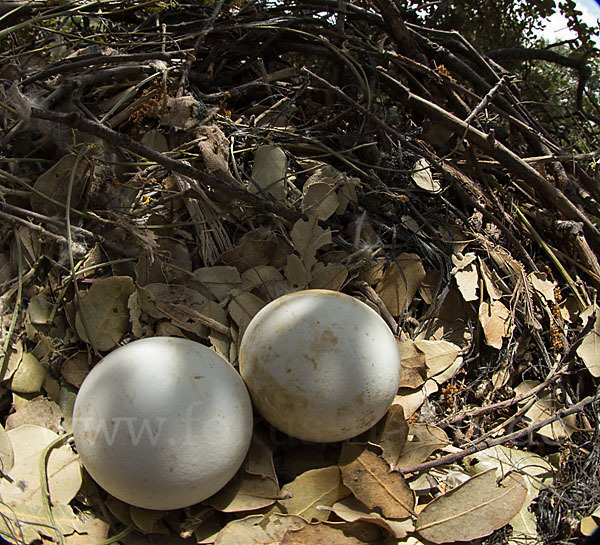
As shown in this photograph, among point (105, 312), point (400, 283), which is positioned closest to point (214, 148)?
point (105, 312)

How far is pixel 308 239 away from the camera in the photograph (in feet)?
5.22

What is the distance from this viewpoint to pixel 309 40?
208 centimetres

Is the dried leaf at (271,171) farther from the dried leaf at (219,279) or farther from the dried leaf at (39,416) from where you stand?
the dried leaf at (39,416)

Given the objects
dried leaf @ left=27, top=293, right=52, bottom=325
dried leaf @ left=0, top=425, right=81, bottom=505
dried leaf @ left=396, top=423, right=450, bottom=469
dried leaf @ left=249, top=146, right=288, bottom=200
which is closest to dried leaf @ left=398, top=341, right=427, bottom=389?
dried leaf @ left=396, top=423, right=450, bottom=469

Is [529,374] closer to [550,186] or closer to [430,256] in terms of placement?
[430,256]

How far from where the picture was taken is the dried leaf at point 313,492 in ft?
4.21

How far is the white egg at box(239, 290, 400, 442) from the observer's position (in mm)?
1266

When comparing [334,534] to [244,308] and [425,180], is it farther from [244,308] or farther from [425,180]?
[425,180]

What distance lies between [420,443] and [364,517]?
250mm

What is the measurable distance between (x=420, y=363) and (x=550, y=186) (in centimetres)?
84

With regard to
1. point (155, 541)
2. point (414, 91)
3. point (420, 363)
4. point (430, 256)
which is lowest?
point (155, 541)

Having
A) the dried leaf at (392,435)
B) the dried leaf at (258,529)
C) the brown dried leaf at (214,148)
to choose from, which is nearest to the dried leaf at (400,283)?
the dried leaf at (392,435)

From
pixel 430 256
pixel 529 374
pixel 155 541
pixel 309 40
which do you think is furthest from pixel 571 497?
pixel 309 40

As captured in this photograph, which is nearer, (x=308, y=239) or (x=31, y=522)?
(x=31, y=522)
